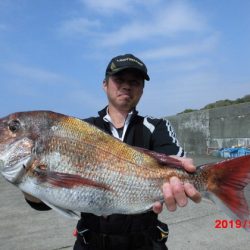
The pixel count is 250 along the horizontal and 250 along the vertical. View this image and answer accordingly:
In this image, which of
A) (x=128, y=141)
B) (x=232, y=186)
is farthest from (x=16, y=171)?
(x=232, y=186)

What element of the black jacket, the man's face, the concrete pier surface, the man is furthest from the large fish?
the concrete pier surface

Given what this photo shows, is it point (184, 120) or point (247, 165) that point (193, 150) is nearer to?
point (184, 120)

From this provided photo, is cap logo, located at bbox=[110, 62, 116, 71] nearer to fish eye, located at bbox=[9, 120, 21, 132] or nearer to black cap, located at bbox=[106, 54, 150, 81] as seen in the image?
black cap, located at bbox=[106, 54, 150, 81]

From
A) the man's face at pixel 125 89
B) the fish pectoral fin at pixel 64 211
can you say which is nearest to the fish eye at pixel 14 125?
the fish pectoral fin at pixel 64 211

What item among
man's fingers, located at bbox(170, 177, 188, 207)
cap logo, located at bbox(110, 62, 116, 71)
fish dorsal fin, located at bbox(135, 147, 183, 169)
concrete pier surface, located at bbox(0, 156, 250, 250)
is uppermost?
cap logo, located at bbox(110, 62, 116, 71)

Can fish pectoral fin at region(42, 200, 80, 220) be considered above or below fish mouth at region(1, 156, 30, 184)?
below

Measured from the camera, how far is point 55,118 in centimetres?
237

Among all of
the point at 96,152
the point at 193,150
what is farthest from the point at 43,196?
the point at 193,150

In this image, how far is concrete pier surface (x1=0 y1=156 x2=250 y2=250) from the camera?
490 cm

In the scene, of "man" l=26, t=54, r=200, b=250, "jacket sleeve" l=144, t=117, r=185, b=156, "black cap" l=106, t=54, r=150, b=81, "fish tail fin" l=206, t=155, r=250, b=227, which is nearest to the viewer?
"fish tail fin" l=206, t=155, r=250, b=227

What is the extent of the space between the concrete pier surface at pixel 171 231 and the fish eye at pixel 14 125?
10.1 feet

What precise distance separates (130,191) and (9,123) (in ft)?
2.71

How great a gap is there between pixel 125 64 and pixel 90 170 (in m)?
0.98

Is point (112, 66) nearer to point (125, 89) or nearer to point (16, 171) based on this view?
point (125, 89)
